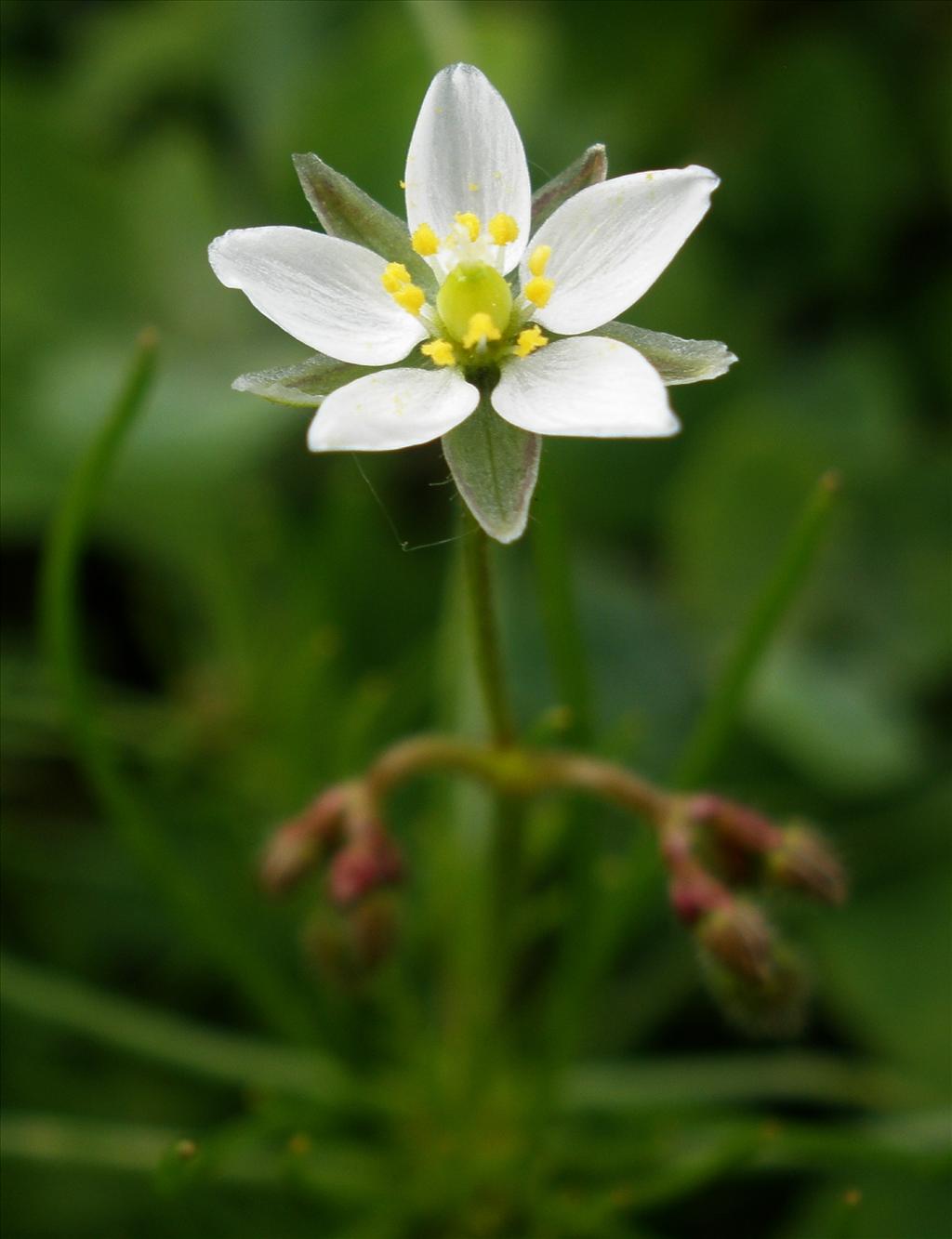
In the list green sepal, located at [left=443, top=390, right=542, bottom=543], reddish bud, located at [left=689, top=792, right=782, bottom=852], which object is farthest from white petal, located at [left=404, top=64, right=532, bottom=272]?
reddish bud, located at [left=689, top=792, right=782, bottom=852]

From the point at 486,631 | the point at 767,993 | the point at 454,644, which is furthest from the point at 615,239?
the point at 454,644

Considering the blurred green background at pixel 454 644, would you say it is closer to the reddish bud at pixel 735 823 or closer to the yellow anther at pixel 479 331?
the reddish bud at pixel 735 823

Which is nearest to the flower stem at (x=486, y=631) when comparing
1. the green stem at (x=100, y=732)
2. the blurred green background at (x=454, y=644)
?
the blurred green background at (x=454, y=644)

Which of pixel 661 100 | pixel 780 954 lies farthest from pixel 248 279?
pixel 661 100

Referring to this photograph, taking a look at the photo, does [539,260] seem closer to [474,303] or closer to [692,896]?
[474,303]

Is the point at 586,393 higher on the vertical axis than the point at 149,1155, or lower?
higher

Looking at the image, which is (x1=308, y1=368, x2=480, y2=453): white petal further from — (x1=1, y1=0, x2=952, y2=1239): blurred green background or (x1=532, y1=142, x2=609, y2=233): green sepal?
(x1=1, y1=0, x2=952, y2=1239): blurred green background
